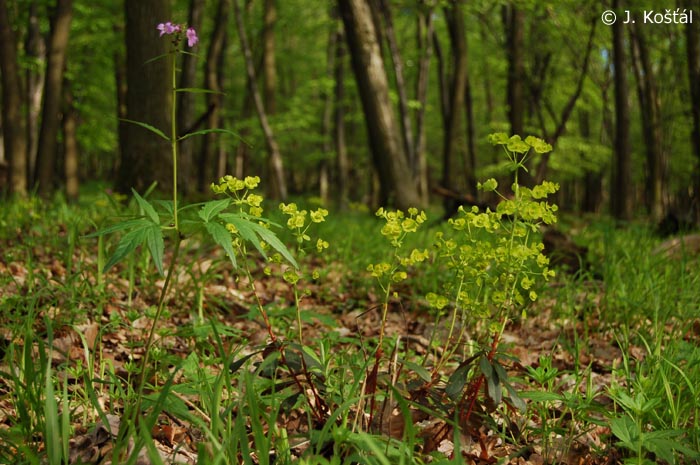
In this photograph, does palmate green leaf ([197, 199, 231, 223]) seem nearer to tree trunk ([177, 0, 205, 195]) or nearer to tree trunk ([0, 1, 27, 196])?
tree trunk ([0, 1, 27, 196])

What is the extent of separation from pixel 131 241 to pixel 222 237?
0.61 ft

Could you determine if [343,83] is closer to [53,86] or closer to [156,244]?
[53,86]

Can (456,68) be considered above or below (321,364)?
above

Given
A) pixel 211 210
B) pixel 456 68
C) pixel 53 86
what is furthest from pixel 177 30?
pixel 456 68

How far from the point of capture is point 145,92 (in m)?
4.60

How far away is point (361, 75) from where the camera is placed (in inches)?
269

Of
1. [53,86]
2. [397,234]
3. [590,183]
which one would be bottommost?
[590,183]

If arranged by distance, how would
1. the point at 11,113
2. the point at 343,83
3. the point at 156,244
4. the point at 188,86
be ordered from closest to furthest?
1. the point at 156,244
2. the point at 11,113
3. the point at 188,86
4. the point at 343,83

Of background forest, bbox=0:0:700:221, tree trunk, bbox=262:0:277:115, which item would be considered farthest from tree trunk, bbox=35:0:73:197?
tree trunk, bbox=262:0:277:115

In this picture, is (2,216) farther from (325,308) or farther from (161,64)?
(325,308)

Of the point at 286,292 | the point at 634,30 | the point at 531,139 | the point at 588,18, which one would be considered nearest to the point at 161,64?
the point at 286,292

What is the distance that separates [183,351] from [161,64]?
3242 mm

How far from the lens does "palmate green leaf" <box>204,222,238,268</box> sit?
1082mm

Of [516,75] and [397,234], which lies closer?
[397,234]
